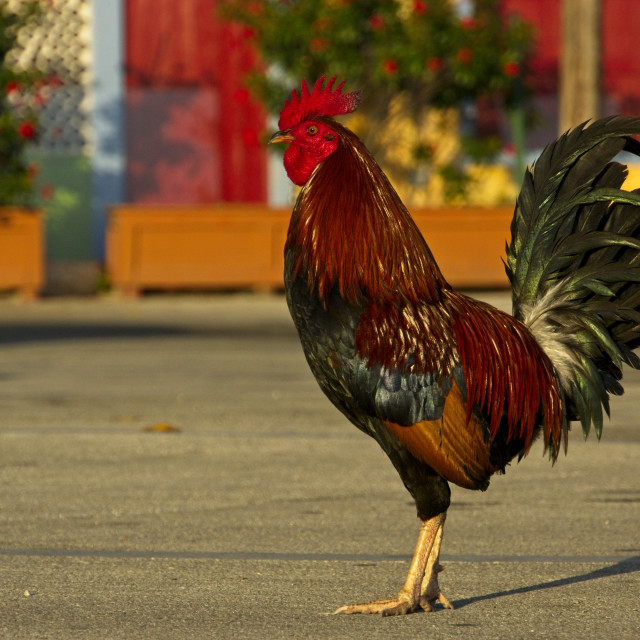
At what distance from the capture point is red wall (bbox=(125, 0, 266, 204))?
74.5 ft

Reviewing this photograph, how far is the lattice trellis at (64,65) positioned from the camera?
22.5 metres

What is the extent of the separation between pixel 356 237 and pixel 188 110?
1785 cm

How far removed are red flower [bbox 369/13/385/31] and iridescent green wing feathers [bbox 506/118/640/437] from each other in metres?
15.7

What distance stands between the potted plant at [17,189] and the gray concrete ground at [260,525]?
27.2 ft

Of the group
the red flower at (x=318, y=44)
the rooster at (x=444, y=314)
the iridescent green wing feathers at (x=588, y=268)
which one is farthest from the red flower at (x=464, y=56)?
the iridescent green wing feathers at (x=588, y=268)

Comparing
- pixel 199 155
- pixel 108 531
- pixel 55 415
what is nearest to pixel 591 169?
pixel 108 531

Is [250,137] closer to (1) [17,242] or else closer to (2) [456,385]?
(1) [17,242]

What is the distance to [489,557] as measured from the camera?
641cm

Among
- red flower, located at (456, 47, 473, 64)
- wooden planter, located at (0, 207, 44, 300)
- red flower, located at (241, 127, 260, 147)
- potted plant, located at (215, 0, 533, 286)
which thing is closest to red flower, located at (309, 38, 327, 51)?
potted plant, located at (215, 0, 533, 286)

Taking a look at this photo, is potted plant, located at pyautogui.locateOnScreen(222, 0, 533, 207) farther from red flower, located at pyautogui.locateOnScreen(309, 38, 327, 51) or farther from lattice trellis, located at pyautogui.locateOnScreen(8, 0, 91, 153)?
lattice trellis, located at pyautogui.locateOnScreen(8, 0, 91, 153)

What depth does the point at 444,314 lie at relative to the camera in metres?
5.52

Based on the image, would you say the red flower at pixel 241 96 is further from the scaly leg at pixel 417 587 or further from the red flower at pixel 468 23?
the scaly leg at pixel 417 587

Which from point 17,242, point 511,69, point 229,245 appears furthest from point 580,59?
point 17,242

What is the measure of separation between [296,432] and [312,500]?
225cm
